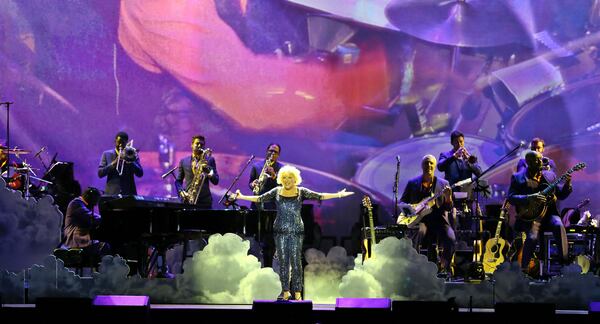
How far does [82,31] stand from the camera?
15.5m

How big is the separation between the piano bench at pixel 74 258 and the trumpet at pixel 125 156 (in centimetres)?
175

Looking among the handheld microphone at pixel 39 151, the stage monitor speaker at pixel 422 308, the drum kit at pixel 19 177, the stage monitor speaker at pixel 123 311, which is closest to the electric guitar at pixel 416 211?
the stage monitor speaker at pixel 422 308

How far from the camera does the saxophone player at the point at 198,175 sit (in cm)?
1288

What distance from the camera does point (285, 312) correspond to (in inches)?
329

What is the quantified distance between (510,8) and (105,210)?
24.1 ft

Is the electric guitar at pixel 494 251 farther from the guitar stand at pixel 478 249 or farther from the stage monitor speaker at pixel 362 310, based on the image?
the stage monitor speaker at pixel 362 310

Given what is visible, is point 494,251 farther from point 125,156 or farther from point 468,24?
point 125,156

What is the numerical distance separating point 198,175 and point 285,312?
489 centimetres

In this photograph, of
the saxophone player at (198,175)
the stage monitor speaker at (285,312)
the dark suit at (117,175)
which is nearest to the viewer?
the stage monitor speaker at (285,312)

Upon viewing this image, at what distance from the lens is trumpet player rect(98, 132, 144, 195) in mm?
13109

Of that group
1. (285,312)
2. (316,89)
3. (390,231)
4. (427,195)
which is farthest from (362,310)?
(316,89)

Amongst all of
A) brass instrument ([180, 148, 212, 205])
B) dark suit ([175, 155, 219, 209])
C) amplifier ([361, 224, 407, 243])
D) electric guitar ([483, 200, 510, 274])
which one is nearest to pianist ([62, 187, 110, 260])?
brass instrument ([180, 148, 212, 205])

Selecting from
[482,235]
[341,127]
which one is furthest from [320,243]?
[482,235]

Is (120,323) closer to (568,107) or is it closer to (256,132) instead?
(256,132)
